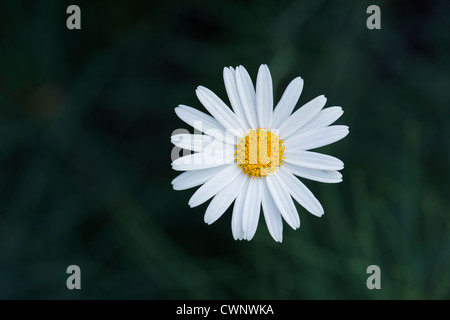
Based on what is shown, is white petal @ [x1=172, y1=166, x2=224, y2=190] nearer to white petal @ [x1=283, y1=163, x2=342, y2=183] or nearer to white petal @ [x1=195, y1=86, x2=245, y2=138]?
white petal @ [x1=195, y1=86, x2=245, y2=138]

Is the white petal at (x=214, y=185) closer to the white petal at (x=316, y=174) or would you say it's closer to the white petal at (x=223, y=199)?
→ the white petal at (x=223, y=199)

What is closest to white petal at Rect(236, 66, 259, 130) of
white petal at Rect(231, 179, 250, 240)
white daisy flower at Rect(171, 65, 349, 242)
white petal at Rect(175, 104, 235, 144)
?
white daisy flower at Rect(171, 65, 349, 242)

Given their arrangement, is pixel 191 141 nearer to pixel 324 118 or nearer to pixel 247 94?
pixel 247 94

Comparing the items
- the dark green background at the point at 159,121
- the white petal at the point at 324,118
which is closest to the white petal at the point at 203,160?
the white petal at the point at 324,118

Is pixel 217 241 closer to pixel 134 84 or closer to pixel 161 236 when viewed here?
pixel 161 236
